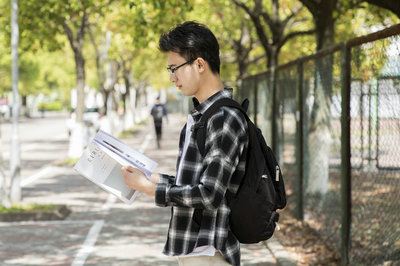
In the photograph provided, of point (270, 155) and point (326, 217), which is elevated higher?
point (270, 155)

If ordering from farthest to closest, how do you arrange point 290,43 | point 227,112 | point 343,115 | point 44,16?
point 290,43, point 44,16, point 343,115, point 227,112

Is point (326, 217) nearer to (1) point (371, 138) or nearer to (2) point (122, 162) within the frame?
(1) point (371, 138)

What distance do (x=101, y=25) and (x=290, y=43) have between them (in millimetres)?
7981

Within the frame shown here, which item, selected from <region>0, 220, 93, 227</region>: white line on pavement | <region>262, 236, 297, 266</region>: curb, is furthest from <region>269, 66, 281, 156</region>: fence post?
<region>262, 236, 297, 266</region>: curb

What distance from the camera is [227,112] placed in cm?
310

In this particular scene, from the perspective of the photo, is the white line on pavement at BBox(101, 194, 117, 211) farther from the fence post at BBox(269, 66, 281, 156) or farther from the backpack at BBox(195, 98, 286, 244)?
the backpack at BBox(195, 98, 286, 244)

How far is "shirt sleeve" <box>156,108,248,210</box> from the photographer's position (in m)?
3.01

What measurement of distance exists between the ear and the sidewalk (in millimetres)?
4999

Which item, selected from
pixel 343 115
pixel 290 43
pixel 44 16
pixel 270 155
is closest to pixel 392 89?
pixel 343 115

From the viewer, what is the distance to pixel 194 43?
319 centimetres

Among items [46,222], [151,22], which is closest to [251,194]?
[46,222]

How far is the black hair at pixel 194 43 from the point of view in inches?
126

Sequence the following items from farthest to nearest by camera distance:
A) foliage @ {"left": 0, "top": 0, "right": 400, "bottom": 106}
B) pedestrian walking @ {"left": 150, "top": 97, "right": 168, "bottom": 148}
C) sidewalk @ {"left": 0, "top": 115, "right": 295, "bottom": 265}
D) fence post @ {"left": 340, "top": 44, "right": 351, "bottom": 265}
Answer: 1. pedestrian walking @ {"left": 150, "top": 97, "right": 168, "bottom": 148}
2. foliage @ {"left": 0, "top": 0, "right": 400, "bottom": 106}
3. sidewalk @ {"left": 0, "top": 115, "right": 295, "bottom": 265}
4. fence post @ {"left": 340, "top": 44, "right": 351, "bottom": 265}

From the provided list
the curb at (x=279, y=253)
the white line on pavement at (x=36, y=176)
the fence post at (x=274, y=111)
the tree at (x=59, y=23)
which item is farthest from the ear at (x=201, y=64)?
the white line on pavement at (x=36, y=176)
